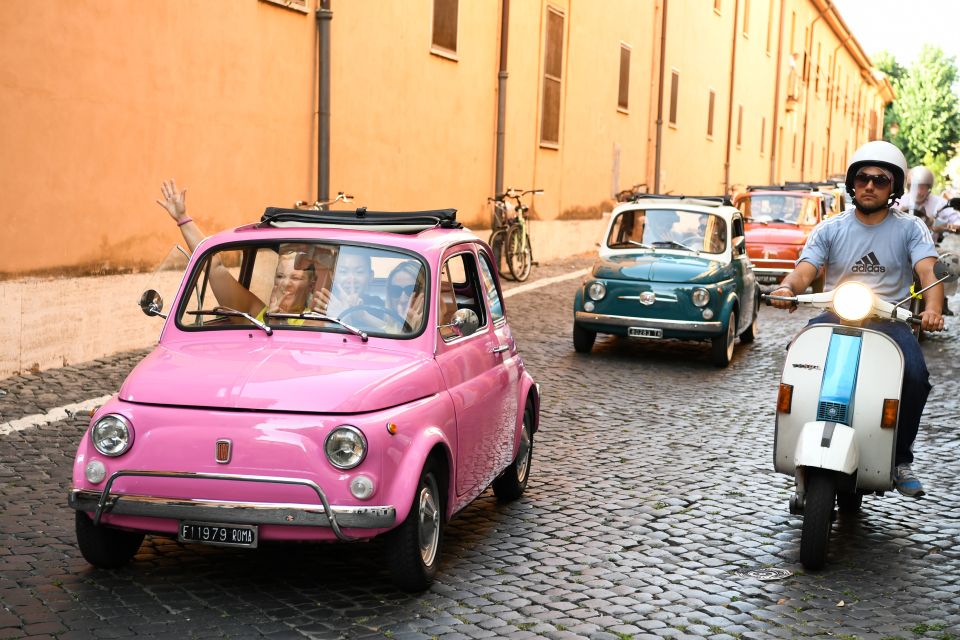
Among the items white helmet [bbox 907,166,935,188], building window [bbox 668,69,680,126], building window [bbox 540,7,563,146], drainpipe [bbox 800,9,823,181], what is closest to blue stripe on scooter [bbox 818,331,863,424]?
white helmet [bbox 907,166,935,188]

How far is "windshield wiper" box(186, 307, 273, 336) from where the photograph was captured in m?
5.53

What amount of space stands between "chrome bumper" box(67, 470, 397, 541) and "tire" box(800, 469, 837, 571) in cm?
199

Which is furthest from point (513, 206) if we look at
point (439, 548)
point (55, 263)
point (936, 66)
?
point (936, 66)

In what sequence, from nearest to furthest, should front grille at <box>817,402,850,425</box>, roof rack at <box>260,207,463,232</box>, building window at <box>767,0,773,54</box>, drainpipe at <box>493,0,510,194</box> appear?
front grille at <box>817,402,850,425</box>
roof rack at <box>260,207,463,232</box>
drainpipe at <box>493,0,510,194</box>
building window at <box>767,0,773,54</box>

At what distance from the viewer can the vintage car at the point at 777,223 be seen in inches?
775

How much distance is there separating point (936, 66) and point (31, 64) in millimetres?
95342

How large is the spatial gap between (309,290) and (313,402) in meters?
1.03

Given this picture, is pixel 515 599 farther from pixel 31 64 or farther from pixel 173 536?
pixel 31 64

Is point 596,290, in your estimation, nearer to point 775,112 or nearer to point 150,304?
point 150,304

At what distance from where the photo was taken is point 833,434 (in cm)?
577

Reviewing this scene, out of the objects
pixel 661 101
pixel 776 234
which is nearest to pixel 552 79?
pixel 776 234

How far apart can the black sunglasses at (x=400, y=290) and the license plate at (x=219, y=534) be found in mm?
1407

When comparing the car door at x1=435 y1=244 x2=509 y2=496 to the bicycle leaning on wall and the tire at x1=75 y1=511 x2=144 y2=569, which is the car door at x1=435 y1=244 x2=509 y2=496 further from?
the bicycle leaning on wall

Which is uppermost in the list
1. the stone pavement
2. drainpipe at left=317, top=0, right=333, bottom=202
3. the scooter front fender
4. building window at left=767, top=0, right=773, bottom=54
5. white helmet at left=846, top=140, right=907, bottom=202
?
building window at left=767, top=0, right=773, bottom=54
